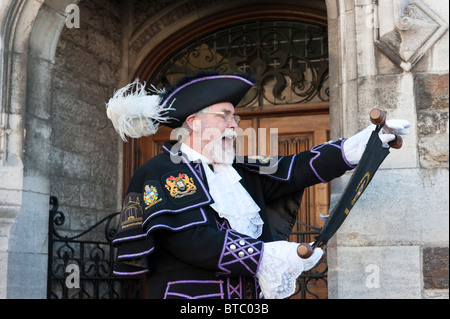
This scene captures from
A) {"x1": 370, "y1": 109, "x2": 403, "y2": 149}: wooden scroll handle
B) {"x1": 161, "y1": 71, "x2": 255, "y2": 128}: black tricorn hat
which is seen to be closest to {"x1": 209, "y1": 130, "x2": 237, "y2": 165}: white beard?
{"x1": 161, "y1": 71, "x2": 255, "y2": 128}: black tricorn hat

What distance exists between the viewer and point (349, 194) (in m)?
2.99

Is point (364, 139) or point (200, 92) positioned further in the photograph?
point (200, 92)

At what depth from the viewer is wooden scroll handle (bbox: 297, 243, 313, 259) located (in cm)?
272

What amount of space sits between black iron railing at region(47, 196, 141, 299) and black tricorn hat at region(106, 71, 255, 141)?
75.2 inches

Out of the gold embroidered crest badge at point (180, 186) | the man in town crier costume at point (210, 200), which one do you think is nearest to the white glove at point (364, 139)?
the man in town crier costume at point (210, 200)

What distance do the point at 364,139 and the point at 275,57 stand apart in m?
2.88

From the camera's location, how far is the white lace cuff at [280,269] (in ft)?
9.30

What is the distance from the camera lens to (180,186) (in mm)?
3115

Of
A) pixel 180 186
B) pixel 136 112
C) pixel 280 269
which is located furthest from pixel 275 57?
pixel 280 269

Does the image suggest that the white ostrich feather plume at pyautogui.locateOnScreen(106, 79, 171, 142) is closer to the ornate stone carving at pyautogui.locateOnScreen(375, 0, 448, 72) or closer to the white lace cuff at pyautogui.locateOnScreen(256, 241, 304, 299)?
the white lace cuff at pyautogui.locateOnScreen(256, 241, 304, 299)

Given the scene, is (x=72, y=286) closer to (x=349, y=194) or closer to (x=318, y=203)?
(x=318, y=203)

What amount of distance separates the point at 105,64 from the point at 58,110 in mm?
731

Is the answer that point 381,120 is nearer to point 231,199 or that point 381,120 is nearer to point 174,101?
point 231,199
